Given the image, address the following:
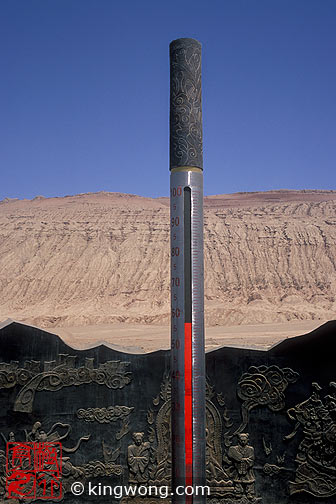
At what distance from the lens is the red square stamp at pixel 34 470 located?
30.5ft

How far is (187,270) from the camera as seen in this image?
22.7 feet

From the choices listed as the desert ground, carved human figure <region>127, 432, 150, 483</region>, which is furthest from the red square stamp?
the desert ground

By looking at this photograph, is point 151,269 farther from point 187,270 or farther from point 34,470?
point 187,270

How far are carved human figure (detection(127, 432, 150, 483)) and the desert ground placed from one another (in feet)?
60.8

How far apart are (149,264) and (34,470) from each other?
32.4 metres

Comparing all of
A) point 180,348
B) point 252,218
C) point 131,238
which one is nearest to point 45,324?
point 131,238

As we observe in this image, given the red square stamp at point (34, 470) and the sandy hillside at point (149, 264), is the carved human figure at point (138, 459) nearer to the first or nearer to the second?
the red square stamp at point (34, 470)

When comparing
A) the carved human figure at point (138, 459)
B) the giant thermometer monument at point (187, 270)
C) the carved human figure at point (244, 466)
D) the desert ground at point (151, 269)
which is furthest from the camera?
the desert ground at point (151, 269)

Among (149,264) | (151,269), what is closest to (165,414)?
(151,269)

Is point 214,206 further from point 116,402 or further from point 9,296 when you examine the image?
point 116,402

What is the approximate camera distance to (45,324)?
3462 cm

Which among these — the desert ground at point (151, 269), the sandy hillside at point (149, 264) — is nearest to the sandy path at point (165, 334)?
the desert ground at point (151, 269)

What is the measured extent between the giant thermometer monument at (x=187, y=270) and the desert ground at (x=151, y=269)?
833 inches

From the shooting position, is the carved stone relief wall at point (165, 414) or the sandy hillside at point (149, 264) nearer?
the carved stone relief wall at point (165, 414)
